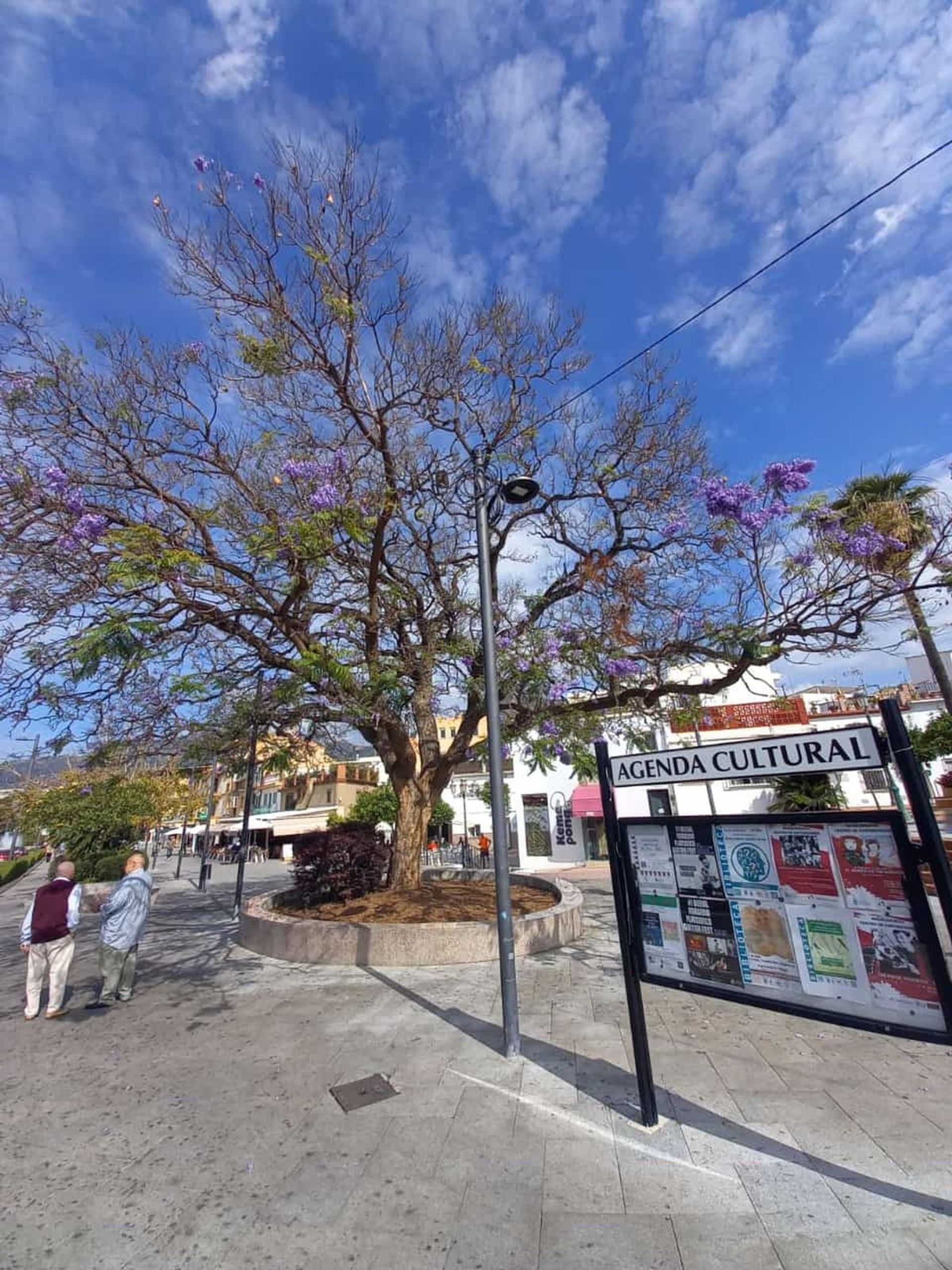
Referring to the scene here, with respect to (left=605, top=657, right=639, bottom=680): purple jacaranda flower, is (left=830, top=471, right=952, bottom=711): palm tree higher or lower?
higher

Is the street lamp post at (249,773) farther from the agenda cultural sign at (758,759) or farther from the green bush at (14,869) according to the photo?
the green bush at (14,869)

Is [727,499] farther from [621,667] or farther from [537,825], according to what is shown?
[537,825]

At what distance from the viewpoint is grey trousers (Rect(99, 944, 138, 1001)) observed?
20.5ft

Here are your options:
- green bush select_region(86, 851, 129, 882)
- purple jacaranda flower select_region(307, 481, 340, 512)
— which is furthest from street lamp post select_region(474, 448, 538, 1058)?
green bush select_region(86, 851, 129, 882)

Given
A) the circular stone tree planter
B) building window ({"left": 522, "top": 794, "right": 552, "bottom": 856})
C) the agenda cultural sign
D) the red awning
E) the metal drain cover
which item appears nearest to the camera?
the agenda cultural sign

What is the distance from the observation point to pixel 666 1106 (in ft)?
12.2

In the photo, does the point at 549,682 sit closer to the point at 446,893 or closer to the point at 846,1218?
the point at 446,893

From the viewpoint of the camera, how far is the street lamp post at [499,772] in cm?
458

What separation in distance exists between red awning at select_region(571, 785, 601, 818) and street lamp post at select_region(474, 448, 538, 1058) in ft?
63.9

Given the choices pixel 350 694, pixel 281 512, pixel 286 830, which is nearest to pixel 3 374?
pixel 281 512

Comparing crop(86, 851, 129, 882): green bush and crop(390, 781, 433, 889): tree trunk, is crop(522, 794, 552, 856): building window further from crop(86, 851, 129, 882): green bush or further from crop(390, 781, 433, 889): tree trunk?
crop(390, 781, 433, 889): tree trunk

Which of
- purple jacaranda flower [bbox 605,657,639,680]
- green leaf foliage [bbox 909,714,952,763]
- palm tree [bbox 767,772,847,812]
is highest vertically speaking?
green leaf foliage [bbox 909,714,952,763]

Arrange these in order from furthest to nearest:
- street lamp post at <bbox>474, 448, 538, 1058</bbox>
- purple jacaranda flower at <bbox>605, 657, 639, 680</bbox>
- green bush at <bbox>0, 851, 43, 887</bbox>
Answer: green bush at <bbox>0, 851, 43, 887</bbox>, purple jacaranda flower at <bbox>605, 657, 639, 680</bbox>, street lamp post at <bbox>474, 448, 538, 1058</bbox>

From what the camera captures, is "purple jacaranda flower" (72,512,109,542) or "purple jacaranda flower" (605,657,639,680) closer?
"purple jacaranda flower" (72,512,109,542)
